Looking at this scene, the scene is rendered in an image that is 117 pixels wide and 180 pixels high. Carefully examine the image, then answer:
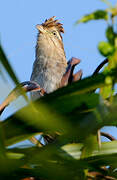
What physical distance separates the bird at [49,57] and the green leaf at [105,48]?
353 cm

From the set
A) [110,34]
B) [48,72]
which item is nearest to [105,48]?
[110,34]

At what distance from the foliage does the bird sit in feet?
11.2

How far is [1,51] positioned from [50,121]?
111mm

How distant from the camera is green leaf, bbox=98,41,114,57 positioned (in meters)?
0.44

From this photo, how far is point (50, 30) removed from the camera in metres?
4.78

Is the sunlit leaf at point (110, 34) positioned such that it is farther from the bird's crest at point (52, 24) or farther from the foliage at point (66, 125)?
the bird's crest at point (52, 24)

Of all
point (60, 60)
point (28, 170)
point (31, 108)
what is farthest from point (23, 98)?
point (60, 60)

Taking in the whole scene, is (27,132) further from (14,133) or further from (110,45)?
(110,45)

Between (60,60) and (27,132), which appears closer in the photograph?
(27,132)

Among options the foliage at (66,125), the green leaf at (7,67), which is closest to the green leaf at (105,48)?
the foliage at (66,125)

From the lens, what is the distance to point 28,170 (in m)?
0.56

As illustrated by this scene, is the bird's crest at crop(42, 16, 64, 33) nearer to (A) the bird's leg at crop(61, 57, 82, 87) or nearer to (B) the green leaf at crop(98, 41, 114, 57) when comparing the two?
(A) the bird's leg at crop(61, 57, 82, 87)

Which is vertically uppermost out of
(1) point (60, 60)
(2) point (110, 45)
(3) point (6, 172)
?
(1) point (60, 60)

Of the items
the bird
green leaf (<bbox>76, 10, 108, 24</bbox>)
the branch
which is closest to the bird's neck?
the bird
